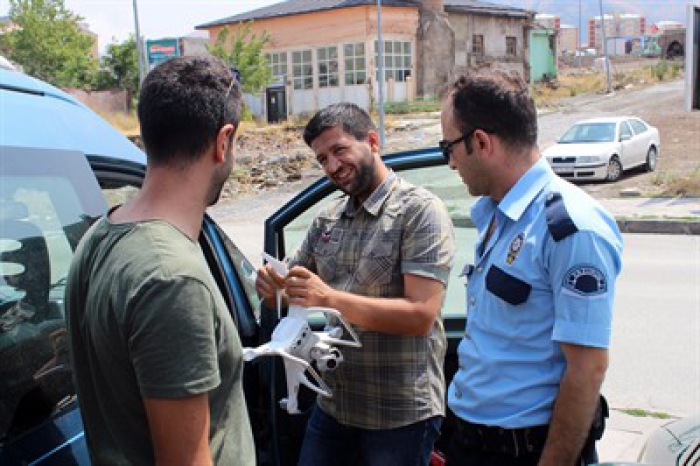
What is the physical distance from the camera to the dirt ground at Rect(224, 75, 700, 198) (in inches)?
651

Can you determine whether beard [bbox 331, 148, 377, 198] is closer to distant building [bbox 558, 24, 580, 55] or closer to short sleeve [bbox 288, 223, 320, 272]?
short sleeve [bbox 288, 223, 320, 272]

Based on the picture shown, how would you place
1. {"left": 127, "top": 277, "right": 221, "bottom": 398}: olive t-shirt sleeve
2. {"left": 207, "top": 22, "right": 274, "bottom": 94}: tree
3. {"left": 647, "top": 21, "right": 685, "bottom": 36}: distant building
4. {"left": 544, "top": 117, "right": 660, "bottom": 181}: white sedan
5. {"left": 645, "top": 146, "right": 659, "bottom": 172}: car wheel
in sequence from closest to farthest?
1. {"left": 127, "top": 277, "right": 221, "bottom": 398}: olive t-shirt sleeve
2. {"left": 544, "top": 117, "right": 660, "bottom": 181}: white sedan
3. {"left": 645, "top": 146, "right": 659, "bottom": 172}: car wheel
4. {"left": 207, "top": 22, "right": 274, "bottom": 94}: tree
5. {"left": 647, "top": 21, "right": 685, "bottom": 36}: distant building

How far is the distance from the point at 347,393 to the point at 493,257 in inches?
29.8

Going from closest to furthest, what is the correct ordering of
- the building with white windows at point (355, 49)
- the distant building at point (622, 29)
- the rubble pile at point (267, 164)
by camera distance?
the rubble pile at point (267, 164)
the building with white windows at point (355, 49)
the distant building at point (622, 29)

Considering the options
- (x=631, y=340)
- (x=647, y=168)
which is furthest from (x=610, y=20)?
(x=631, y=340)

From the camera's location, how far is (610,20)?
105188mm

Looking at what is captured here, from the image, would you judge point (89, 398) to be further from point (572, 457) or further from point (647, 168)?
point (647, 168)

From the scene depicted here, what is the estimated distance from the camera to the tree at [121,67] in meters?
39.6

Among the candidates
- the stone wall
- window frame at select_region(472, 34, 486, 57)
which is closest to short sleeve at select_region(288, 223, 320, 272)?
the stone wall

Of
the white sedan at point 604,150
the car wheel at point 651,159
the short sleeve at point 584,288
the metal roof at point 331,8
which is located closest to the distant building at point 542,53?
the metal roof at point 331,8

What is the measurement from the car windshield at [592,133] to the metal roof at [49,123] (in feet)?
53.8

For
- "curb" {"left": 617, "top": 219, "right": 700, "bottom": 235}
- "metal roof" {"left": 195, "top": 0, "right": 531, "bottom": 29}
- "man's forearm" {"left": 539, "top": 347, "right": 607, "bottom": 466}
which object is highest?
"metal roof" {"left": 195, "top": 0, "right": 531, "bottom": 29}

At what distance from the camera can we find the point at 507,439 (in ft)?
6.66

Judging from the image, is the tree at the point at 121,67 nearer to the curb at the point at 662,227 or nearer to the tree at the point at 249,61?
the tree at the point at 249,61
